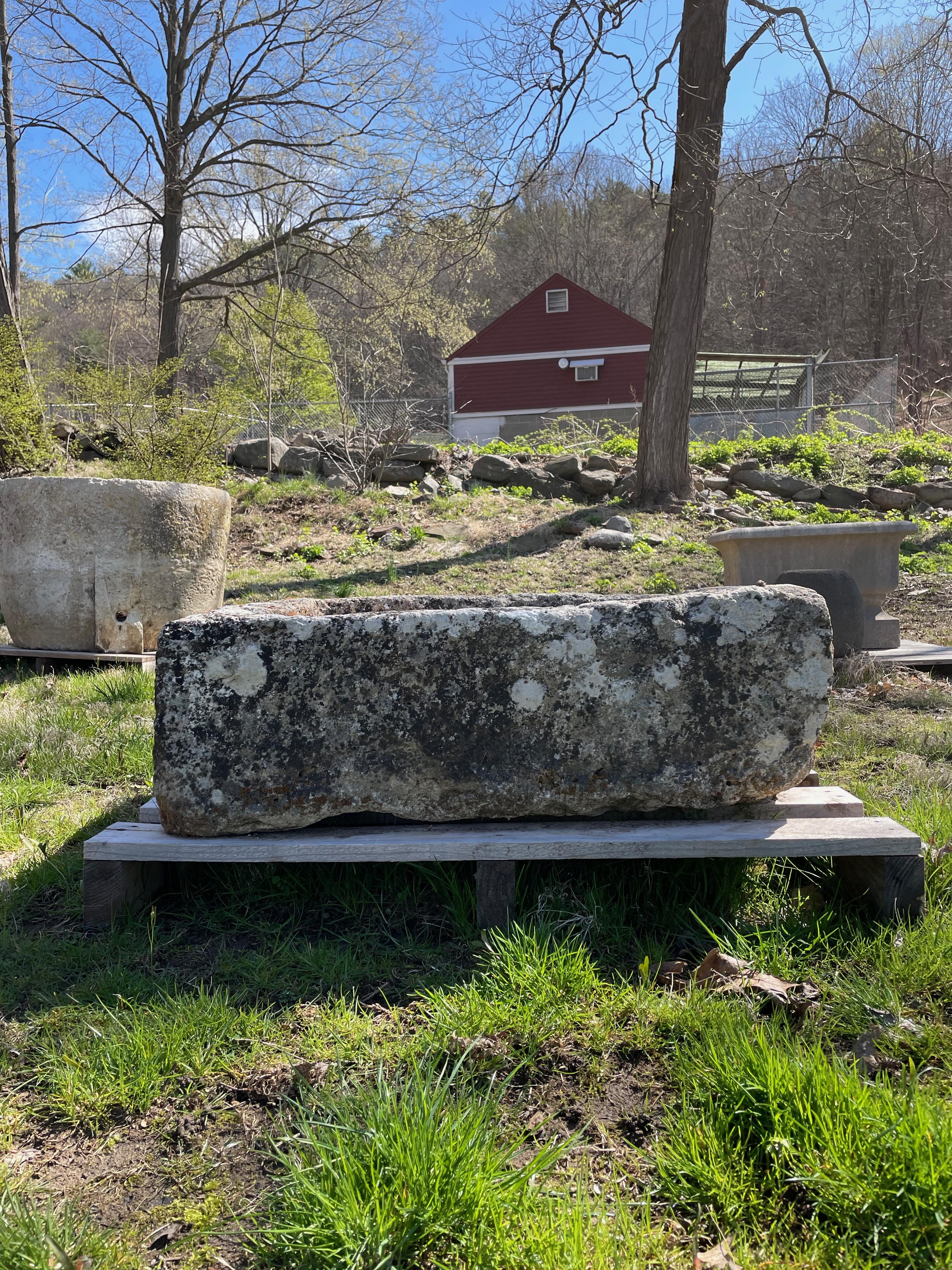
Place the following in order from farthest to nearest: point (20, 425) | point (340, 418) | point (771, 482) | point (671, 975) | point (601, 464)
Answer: point (340, 418) → point (601, 464) → point (771, 482) → point (20, 425) → point (671, 975)

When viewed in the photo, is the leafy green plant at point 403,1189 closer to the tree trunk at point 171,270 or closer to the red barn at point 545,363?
the tree trunk at point 171,270

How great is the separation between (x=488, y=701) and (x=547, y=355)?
26816mm

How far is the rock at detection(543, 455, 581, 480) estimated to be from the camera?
10859 mm

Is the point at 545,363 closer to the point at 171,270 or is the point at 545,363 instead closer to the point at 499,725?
the point at 171,270

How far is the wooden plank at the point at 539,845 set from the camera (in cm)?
243

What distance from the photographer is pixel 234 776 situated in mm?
2498

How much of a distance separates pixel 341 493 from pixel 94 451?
342 centimetres

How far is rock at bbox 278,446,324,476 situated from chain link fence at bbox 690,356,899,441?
697 cm

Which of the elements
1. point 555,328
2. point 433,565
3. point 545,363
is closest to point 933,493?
point 433,565

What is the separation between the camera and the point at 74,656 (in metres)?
5.55

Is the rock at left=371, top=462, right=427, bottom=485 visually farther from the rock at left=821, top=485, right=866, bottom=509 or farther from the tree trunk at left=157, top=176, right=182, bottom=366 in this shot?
the tree trunk at left=157, top=176, right=182, bottom=366

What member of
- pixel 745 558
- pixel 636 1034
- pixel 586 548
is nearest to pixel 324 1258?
pixel 636 1034

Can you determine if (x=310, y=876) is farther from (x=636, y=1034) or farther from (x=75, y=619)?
(x=75, y=619)

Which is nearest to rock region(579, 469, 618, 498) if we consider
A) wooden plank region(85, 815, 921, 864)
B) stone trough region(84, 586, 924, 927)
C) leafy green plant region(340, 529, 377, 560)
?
leafy green plant region(340, 529, 377, 560)
